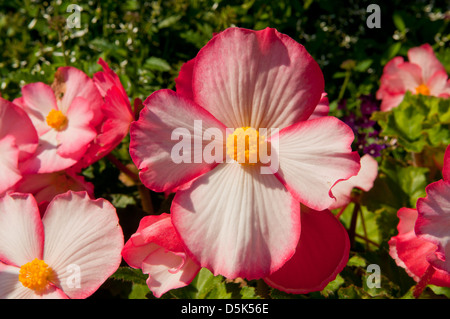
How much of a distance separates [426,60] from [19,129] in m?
1.33

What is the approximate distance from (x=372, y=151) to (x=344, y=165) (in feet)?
2.81

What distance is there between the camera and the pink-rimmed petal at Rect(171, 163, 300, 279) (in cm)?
55

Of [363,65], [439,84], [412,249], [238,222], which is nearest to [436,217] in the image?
[412,249]

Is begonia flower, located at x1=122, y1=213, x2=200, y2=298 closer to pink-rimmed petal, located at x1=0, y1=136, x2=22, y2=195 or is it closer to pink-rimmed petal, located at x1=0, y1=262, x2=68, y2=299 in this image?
pink-rimmed petal, located at x1=0, y1=262, x2=68, y2=299

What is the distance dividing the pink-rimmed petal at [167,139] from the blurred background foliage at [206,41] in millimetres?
177

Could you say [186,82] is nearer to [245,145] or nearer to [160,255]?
[245,145]

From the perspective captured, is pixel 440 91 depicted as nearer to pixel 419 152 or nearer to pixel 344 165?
pixel 419 152

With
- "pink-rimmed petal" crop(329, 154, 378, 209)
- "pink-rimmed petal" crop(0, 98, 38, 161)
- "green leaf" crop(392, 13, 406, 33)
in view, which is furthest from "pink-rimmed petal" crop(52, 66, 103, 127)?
"green leaf" crop(392, 13, 406, 33)

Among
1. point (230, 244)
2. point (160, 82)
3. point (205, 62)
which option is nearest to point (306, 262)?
point (230, 244)

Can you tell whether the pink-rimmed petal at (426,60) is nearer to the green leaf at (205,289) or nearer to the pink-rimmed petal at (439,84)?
the pink-rimmed petal at (439,84)

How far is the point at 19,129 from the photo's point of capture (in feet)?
2.55

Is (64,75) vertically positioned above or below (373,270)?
above

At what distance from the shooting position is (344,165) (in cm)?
57
